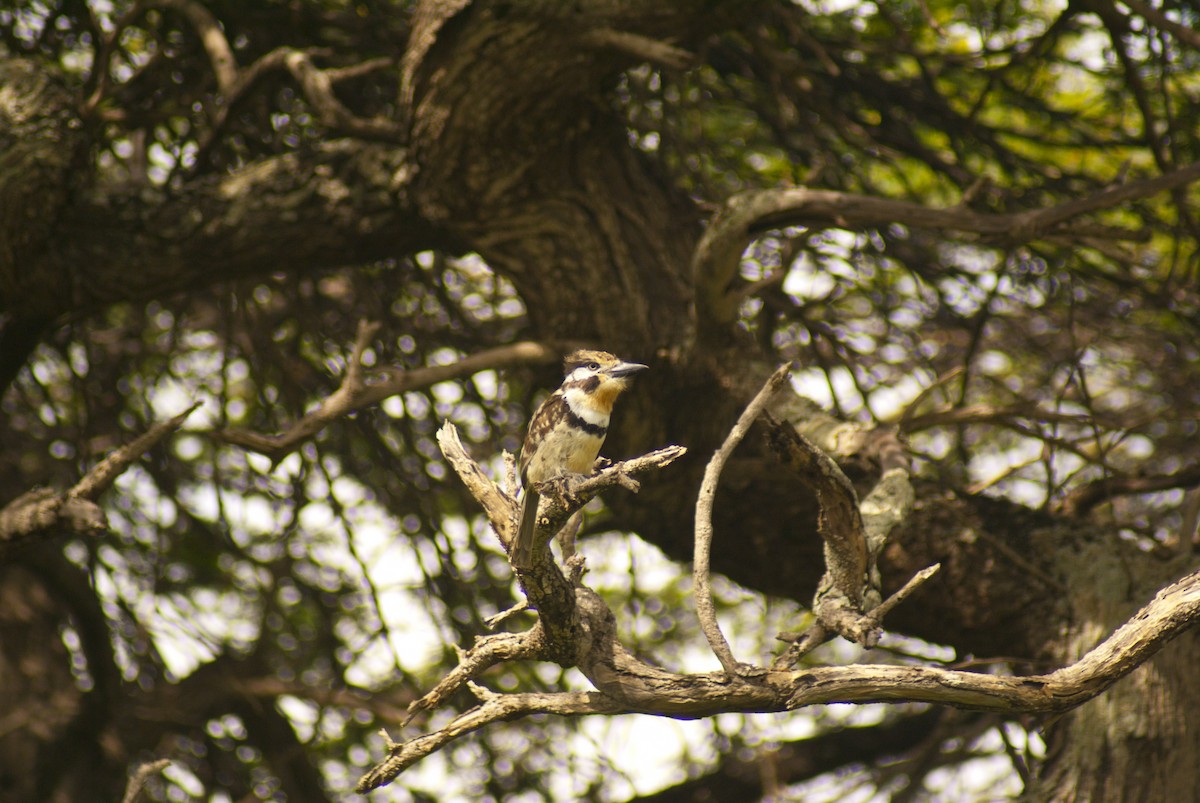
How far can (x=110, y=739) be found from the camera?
4.70 m

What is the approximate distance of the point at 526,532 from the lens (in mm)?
2207

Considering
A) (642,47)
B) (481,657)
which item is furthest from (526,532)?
(642,47)

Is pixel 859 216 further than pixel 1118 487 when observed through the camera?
No

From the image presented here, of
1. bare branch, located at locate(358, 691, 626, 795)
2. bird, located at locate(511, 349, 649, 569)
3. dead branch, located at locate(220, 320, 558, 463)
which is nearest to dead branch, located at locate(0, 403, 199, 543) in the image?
dead branch, located at locate(220, 320, 558, 463)

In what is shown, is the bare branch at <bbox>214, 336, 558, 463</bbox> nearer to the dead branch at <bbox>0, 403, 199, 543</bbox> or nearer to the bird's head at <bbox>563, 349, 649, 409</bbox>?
the dead branch at <bbox>0, 403, 199, 543</bbox>

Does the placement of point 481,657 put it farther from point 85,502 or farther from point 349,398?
point 85,502

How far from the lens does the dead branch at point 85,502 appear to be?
301 centimetres

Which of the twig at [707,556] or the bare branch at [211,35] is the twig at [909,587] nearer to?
the twig at [707,556]

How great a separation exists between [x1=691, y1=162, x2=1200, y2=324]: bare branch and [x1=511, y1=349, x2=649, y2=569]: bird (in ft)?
2.17

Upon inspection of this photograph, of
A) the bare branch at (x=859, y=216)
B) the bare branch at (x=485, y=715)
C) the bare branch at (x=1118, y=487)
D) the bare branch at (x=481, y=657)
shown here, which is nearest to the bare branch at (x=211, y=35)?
the bare branch at (x=859, y=216)

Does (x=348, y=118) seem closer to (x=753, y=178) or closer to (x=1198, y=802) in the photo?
(x=753, y=178)

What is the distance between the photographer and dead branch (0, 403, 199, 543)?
3.01m

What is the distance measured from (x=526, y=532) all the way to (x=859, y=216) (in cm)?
158

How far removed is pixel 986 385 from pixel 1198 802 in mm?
2553
